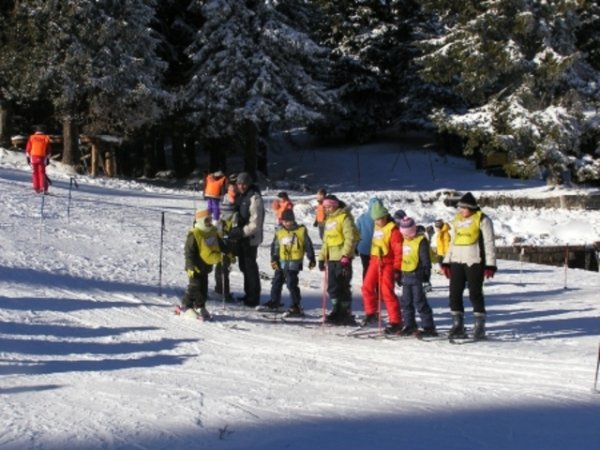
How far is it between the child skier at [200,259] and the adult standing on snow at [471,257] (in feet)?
10.1

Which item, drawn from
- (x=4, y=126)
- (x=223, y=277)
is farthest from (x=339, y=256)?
(x=4, y=126)

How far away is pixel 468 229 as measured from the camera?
10617 mm

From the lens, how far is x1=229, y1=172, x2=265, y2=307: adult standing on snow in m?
12.7

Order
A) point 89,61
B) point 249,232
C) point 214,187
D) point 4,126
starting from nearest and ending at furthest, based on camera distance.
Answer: point 249,232
point 214,187
point 89,61
point 4,126

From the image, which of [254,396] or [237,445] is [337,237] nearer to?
[254,396]

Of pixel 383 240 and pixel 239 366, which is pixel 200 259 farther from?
pixel 239 366

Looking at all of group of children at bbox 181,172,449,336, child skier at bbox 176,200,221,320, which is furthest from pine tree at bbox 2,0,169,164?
child skier at bbox 176,200,221,320

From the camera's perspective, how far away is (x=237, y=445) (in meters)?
6.05

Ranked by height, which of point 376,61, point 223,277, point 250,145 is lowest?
point 223,277

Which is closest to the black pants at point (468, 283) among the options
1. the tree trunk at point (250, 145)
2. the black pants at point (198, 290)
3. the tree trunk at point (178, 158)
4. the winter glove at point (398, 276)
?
the winter glove at point (398, 276)

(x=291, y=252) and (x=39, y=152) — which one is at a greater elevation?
(x=39, y=152)

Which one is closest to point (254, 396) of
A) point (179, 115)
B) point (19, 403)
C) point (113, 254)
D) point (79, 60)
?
point (19, 403)

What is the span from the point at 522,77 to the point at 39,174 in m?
18.1

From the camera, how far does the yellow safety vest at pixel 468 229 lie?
10570 mm
